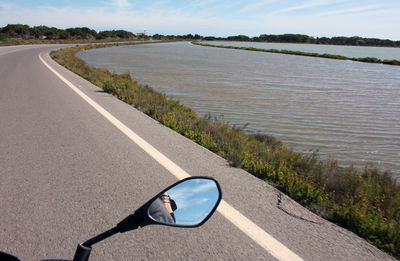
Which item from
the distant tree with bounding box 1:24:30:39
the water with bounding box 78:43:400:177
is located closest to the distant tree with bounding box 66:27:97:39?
the distant tree with bounding box 1:24:30:39

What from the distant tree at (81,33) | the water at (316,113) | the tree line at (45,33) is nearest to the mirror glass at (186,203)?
the water at (316,113)

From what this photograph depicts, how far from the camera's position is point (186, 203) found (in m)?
1.81

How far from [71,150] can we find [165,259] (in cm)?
355

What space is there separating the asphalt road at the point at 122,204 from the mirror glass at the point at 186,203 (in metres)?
0.96

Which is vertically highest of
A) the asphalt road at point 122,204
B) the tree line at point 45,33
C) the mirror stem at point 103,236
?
the tree line at point 45,33

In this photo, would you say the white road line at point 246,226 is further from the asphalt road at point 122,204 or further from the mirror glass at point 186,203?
the mirror glass at point 186,203

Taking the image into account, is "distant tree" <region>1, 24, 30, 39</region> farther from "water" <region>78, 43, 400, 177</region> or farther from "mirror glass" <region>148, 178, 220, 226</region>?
"mirror glass" <region>148, 178, 220, 226</region>

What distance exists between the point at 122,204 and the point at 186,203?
1.99 metres

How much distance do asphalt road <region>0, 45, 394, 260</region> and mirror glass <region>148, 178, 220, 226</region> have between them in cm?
96

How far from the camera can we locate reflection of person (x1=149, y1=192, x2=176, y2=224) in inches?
61.4

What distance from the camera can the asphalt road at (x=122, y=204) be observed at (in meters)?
2.79

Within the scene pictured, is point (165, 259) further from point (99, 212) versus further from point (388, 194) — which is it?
point (388, 194)

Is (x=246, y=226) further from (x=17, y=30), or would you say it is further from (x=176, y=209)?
(x=17, y=30)

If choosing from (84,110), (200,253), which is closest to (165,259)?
(200,253)
